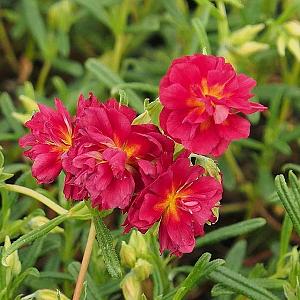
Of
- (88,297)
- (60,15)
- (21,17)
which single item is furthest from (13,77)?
(88,297)

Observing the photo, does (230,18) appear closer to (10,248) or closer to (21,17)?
(21,17)

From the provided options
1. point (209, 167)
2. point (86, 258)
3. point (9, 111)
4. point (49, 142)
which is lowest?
point (9, 111)

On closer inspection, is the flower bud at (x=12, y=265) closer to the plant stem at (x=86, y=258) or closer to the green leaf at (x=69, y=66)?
the plant stem at (x=86, y=258)

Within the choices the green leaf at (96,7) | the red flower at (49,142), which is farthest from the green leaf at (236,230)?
the green leaf at (96,7)

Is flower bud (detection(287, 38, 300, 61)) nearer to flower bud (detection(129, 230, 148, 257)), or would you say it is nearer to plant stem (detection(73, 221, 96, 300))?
flower bud (detection(129, 230, 148, 257))

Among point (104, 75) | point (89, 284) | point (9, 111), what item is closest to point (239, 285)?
point (89, 284)

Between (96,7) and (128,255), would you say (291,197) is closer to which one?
(128,255)
